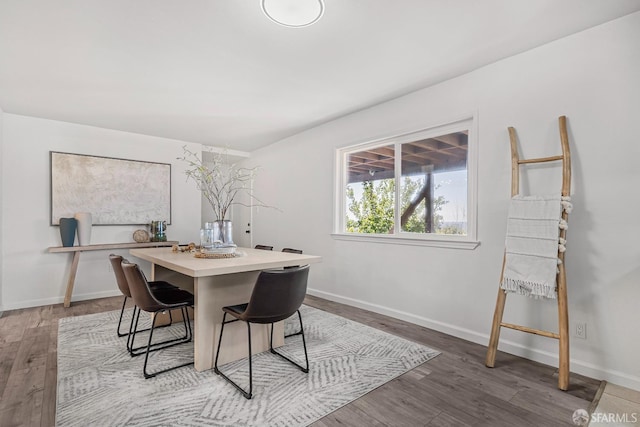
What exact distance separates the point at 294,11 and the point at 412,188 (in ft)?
7.08

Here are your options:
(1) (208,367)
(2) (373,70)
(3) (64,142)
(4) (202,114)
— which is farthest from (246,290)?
(3) (64,142)

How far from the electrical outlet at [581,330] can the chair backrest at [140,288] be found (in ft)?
9.74

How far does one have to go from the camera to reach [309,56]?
2604 mm

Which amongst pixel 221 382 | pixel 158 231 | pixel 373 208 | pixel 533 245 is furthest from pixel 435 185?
pixel 158 231

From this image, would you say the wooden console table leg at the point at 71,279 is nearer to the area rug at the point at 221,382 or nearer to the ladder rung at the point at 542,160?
the area rug at the point at 221,382

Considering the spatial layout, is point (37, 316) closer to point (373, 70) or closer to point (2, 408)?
point (2, 408)

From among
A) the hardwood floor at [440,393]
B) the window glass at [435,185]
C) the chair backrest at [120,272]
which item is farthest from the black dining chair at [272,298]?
the window glass at [435,185]

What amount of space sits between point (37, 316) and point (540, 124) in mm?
5431

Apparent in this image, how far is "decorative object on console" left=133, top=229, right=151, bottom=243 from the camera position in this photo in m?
4.66

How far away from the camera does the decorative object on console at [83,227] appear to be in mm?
4168

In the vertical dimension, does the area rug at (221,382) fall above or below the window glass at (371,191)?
below

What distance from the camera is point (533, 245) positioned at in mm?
2318

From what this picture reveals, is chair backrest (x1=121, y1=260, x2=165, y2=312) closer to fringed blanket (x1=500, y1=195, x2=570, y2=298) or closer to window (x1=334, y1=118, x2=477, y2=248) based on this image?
window (x1=334, y1=118, x2=477, y2=248)

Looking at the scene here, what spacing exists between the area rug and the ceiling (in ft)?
7.96
